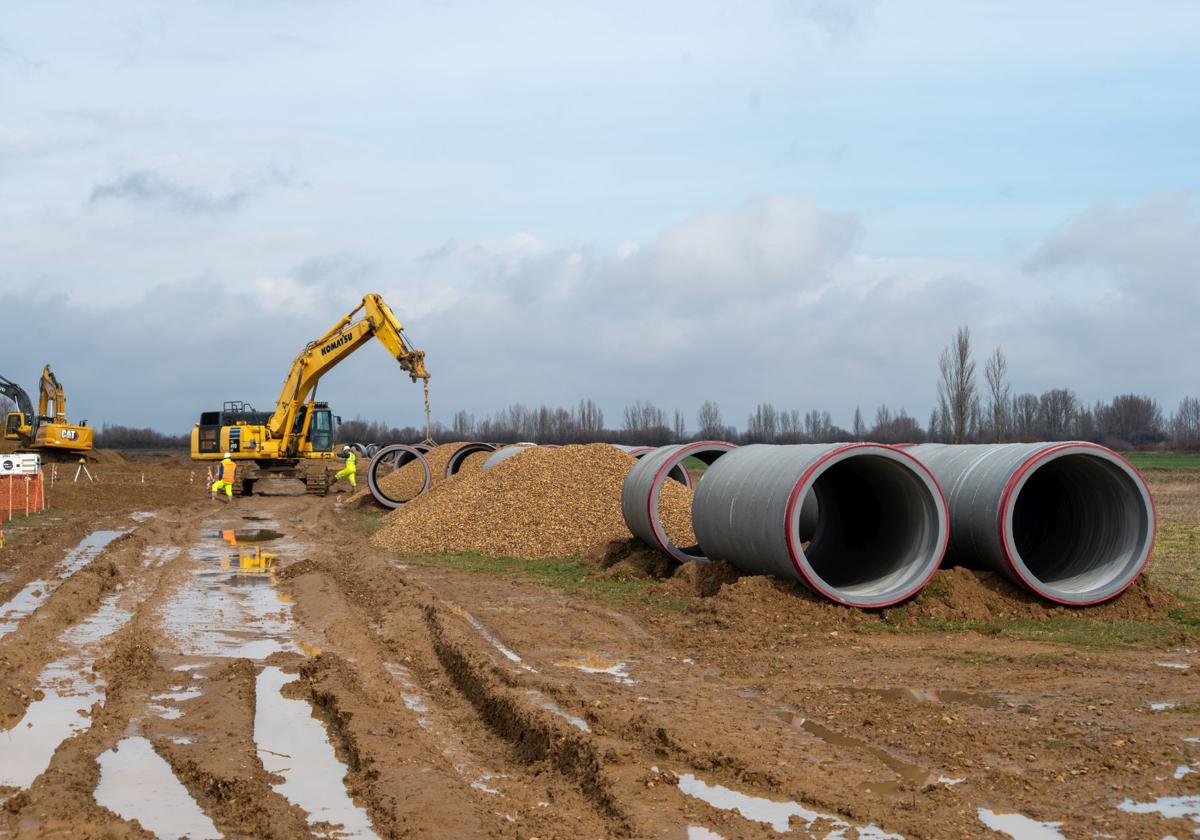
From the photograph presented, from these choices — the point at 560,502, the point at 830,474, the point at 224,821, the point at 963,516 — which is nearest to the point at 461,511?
the point at 560,502

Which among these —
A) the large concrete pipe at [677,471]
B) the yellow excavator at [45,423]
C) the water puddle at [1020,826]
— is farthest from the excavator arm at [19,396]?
the water puddle at [1020,826]

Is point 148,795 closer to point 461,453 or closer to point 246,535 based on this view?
point 246,535

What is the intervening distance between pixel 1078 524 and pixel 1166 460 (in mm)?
62003

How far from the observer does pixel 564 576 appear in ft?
55.4

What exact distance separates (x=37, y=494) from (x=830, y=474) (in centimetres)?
2461

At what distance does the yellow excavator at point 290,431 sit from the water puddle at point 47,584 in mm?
14929

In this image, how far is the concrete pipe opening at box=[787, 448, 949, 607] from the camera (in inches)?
483

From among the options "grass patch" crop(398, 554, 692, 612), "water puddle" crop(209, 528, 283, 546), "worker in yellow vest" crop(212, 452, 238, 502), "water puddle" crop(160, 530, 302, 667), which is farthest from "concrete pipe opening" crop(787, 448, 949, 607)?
"worker in yellow vest" crop(212, 452, 238, 502)

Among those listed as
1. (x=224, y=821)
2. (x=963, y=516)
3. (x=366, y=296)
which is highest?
(x=366, y=296)

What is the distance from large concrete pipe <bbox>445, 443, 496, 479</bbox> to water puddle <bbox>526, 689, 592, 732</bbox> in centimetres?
2456

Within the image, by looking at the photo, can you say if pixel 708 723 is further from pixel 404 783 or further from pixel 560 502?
pixel 560 502

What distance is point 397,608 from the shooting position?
44.9 feet

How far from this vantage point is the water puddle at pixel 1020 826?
5.67 metres

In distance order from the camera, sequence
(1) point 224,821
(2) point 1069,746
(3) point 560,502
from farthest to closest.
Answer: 1. (3) point 560,502
2. (2) point 1069,746
3. (1) point 224,821
